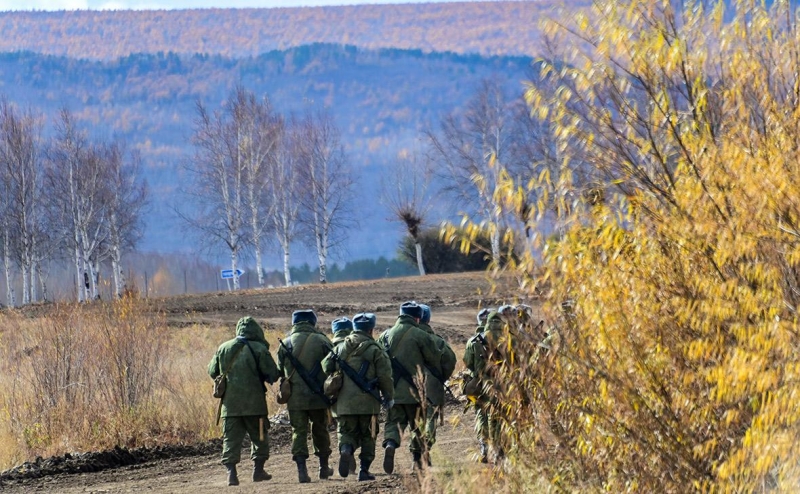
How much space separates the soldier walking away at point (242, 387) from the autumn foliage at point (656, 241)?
419cm

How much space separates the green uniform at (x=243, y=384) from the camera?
46.2ft

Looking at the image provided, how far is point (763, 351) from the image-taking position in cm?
820

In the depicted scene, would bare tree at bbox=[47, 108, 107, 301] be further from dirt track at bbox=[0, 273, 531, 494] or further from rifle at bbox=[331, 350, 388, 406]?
rifle at bbox=[331, 350, 388, 406]

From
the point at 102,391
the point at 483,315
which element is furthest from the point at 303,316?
the point at 102,391

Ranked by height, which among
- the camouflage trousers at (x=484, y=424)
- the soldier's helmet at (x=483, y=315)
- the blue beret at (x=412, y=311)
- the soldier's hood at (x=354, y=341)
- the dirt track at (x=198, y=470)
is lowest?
the dirt track at (x=198, y=470)

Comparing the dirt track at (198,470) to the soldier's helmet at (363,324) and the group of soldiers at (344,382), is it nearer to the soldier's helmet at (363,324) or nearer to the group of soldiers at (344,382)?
the group of soldiers at (344,382)

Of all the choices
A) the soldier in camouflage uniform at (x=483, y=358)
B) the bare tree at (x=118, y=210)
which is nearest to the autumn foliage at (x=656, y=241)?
the soldier in camouflage uniform at (x=483, y=358)

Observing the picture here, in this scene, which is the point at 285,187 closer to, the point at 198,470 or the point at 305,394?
the point at 198,470

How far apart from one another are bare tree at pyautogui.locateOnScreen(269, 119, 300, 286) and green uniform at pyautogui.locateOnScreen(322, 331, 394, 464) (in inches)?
1989

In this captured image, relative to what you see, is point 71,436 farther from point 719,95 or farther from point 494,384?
point 719,95

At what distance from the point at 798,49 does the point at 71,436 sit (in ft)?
38.8

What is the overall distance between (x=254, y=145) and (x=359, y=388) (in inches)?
2042

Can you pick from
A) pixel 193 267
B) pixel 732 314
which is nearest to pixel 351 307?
pixel 732 314

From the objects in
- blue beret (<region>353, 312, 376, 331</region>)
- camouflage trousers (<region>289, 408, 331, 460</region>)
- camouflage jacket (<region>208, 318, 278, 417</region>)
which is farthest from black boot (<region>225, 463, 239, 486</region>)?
blue beret (<region>353, 312, 376, 331</region>)
